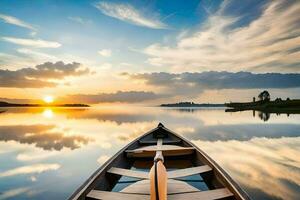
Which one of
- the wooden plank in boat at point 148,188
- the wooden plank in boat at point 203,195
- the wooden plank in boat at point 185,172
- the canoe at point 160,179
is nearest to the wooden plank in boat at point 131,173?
the canoe at point 160,179

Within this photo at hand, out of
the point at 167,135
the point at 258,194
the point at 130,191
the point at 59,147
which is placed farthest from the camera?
the point at 59,147

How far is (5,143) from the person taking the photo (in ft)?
51.8

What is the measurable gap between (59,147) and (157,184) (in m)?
12.8

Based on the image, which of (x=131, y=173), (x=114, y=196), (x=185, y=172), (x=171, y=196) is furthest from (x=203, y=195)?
(x=131, y=173)

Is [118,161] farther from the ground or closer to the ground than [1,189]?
farther from the ground

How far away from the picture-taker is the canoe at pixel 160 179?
Result: 3.81m

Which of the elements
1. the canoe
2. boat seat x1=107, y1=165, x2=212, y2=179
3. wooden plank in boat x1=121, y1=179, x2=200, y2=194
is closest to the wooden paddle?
the canoe

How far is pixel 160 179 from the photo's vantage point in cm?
350

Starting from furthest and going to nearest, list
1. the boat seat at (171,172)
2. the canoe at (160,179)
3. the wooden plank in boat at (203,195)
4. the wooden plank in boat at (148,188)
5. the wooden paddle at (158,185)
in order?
the boat seat at (171,172) → the wooden plank in boat at (148,188) → the wooden plank in boat at (203,195) → the canoe at (160,179) → the wooden paddle at (158,185)

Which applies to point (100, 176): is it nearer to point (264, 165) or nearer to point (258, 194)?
point (258, 194)

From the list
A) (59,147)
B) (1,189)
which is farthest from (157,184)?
(59,147)

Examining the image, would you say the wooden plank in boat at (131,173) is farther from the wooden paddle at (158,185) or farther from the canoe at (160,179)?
the wooden paddle at (158,185)

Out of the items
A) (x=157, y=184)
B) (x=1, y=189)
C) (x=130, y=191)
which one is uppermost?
(x=157, y=184)

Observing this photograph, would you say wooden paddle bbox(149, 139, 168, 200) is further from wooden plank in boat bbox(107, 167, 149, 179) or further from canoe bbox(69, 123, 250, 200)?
wooden plank in boat bbox(107, 167, 149, 179)
